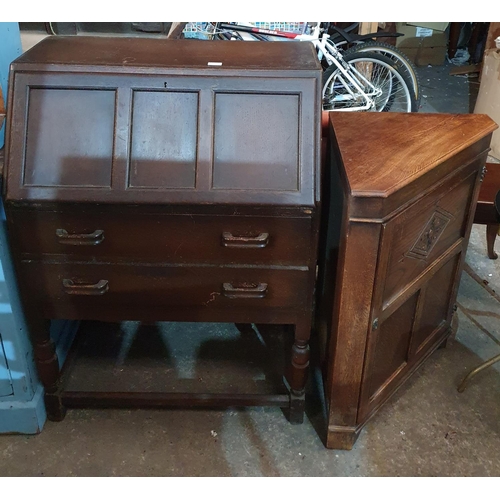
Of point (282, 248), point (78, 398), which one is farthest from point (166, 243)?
point (78, 398)

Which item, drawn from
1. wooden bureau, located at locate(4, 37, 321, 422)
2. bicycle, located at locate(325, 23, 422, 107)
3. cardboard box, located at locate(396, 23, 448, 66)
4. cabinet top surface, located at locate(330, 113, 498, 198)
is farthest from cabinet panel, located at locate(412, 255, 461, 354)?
cardboard box, located at locate(396, 23, 448, 66)

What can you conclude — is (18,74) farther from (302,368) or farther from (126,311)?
(302,368)

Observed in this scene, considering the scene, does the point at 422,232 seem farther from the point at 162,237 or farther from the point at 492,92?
the point at 492,92

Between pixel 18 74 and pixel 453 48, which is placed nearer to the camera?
pixel 18 74

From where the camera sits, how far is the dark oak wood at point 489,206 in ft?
8.43

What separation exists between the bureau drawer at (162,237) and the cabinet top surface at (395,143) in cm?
22

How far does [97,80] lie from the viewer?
1533mm

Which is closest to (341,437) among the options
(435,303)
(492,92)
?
(435,303)

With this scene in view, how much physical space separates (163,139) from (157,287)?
0.45m

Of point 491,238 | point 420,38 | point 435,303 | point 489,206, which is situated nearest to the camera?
point 435,303

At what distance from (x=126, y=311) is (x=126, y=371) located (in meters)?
0.62

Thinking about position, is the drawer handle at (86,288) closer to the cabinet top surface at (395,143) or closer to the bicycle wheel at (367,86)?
the cabinet top surface at (395,143)

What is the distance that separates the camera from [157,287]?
1.67 metres

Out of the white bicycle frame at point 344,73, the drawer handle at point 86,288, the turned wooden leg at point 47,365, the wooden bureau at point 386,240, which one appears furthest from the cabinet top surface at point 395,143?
the white bicycle frame at point 344,73
